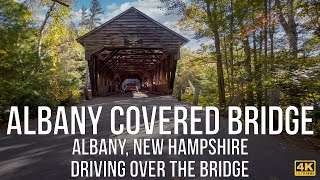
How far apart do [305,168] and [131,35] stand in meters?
17.7

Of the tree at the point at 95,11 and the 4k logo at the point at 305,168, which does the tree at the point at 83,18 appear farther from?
the 4k logo at the point at 305,168

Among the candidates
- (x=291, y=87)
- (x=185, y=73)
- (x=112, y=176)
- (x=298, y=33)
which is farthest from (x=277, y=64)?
(x=185, y=73)

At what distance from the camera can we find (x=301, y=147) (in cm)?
600

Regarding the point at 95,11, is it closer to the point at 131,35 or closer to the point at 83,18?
the point at 83,18

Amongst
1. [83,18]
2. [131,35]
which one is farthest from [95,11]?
[131,35]

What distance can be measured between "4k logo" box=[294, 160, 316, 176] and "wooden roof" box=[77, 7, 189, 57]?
1660cm

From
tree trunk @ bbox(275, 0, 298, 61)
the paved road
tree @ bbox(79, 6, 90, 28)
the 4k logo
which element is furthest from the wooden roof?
tree @ bbox(79, 6, 90, 28)

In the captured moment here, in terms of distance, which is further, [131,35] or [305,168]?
[131,35]

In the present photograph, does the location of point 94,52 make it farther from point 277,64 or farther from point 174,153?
point 174,153

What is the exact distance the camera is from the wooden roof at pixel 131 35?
20.6 m

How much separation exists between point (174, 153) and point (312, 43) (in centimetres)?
702

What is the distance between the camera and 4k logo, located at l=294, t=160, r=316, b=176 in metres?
4.42

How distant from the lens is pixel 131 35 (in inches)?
824

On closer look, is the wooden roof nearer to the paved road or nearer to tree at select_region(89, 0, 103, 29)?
the paved road
